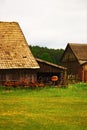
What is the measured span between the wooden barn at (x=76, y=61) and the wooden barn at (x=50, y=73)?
16832 mm

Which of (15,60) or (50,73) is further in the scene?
(50,73)

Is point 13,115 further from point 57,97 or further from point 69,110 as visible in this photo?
point 57,97

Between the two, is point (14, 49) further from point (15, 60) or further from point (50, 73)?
point (50, 73)

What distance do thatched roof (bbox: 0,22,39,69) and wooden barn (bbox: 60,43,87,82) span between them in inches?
728

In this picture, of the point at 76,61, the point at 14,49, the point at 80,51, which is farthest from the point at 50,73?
the point at 80,51

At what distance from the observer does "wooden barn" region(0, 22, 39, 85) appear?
4103cm

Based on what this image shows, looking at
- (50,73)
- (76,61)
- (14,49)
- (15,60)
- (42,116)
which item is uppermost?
(14,49)

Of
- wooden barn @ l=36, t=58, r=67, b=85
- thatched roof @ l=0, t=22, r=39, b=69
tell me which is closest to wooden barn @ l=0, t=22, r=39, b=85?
thatched roof @ l=0, t=22, r=39, b=69

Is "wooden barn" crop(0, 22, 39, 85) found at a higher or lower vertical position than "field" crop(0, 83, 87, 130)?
higher

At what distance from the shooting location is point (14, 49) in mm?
43250

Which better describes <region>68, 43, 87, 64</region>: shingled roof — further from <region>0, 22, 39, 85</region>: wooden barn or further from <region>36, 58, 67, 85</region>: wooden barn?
<region>0, 22, 39, 85</region>: wooden barn

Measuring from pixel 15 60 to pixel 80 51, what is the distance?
26.3 m

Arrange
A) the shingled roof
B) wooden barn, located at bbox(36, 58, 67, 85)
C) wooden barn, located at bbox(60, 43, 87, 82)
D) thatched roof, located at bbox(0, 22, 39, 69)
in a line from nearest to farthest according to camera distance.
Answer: thatched roof, located at bbox(0, 22, 39, 69) < wooden barn, located at bbox(36, 58, 67, 85) < wooden barn, located at bbox(60, 43, 87, 82) < the shingled roof

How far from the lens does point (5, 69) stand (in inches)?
1608
